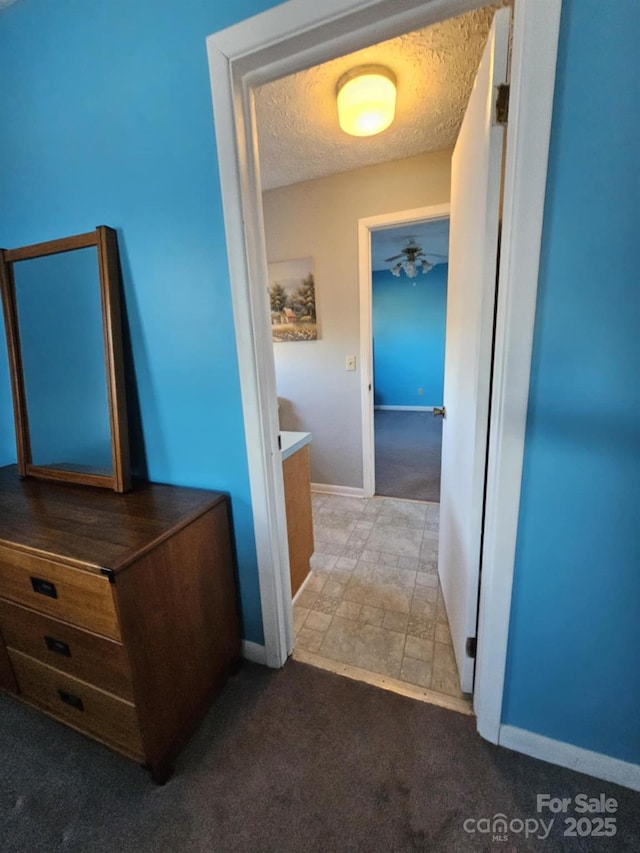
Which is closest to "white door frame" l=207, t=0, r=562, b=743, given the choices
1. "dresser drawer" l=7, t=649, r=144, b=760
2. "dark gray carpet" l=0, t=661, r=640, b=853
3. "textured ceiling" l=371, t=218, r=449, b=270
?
"dark gray carpet" l=0, t=661, r=640, b=853

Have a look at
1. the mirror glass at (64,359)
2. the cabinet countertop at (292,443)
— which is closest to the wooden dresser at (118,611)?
the mirror glass at (64,359)

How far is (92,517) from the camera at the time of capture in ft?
3.60

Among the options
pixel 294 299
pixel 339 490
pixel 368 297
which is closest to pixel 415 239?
pixel 368 297

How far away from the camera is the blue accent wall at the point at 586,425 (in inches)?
28.2

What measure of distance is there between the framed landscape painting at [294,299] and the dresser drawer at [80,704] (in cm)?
232

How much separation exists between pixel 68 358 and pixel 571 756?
2.21 metres

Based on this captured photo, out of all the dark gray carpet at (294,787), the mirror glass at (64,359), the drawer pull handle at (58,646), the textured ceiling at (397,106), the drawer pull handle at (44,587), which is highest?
the textured ceiling at (397,106)

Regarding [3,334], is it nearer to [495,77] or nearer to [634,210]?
[495,77]

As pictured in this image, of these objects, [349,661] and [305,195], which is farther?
[305,195]

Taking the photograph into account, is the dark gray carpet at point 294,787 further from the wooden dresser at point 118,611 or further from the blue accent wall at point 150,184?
the blue accent wall at point 150,184

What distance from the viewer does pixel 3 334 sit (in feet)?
5.06

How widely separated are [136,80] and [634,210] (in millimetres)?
1459

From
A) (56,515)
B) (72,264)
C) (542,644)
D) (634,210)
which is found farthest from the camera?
(72,264)

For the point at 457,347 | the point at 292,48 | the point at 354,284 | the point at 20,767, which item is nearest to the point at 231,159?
the point at 292,48
